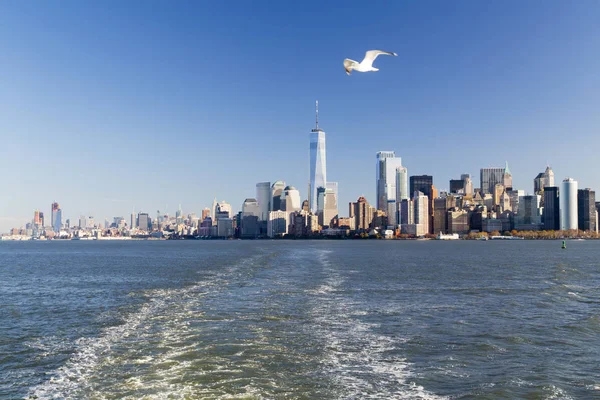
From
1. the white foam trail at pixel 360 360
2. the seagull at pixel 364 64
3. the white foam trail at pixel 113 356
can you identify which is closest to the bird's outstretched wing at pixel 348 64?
the seagull at pixel 364 64

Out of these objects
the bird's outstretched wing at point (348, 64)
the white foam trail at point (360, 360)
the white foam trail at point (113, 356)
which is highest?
the bird's outstretched wing at point (348, 64)

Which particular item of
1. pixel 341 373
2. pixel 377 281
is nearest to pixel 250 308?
pixel 341 373

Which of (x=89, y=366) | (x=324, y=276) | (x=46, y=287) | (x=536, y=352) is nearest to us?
(x=89, y=366)

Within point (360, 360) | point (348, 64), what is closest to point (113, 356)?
point (360, 360)

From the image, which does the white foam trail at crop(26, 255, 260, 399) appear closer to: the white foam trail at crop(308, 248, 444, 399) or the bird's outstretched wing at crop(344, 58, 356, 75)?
the white foam trail at crop(308, 248, 444, 399)

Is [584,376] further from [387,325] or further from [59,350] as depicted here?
[59,350]

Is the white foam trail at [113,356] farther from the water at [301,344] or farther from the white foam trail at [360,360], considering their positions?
the white foam trail at [360,360]

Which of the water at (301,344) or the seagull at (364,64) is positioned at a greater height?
the seagull at (364,64)

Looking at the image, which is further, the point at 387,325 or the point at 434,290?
the point at 434,290

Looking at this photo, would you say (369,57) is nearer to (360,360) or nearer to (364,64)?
(364,64)

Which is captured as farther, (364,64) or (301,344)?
(301,344)

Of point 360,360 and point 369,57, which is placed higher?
point 369,57
